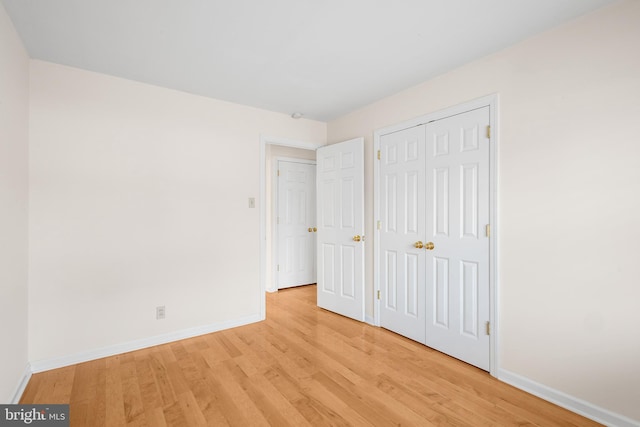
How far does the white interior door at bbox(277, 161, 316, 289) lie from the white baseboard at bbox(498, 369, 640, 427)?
3239mm

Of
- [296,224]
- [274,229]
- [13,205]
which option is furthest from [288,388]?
[296,224]

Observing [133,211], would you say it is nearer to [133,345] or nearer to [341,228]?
[133,345]

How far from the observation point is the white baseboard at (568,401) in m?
1.64

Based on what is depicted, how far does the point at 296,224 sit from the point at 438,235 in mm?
2677

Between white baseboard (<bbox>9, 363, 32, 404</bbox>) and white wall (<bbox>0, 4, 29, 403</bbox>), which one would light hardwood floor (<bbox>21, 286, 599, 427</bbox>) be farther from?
white wall (<bbox>0, 4, 29, 403</bbox>)

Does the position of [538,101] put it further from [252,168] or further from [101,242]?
[101,242]

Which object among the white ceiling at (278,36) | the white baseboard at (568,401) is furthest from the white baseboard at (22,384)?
the white baseboard at (568,401)

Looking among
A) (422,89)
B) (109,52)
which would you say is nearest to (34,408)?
(109,52)

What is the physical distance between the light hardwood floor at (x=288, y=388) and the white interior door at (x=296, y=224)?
1940 mm

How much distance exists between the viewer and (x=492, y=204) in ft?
7.27

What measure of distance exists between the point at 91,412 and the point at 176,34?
251 centimetres

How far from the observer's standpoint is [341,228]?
3.56 m

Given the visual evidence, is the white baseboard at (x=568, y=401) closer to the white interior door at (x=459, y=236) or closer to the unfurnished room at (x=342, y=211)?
the unfurnished room at (x=342, y=211)

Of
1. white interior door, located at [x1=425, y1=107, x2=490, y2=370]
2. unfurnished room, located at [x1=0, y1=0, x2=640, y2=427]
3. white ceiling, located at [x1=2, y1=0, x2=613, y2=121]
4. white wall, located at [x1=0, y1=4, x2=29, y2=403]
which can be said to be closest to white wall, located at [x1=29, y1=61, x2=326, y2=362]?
unfurnished room, located at [x1=0, y1=0, x2=640, y2=427]
